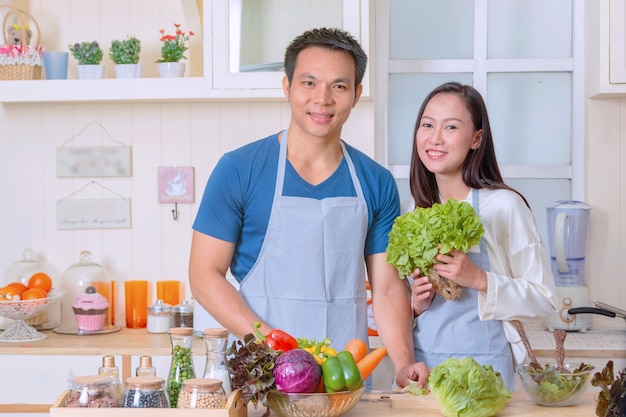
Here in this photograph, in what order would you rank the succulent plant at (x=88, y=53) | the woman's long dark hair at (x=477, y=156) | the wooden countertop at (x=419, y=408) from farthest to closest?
the succulent plant at (x=88, y=53), the woman's long dark hair at (x=477, y=156), the wooden countertop at (x=419, y=408)

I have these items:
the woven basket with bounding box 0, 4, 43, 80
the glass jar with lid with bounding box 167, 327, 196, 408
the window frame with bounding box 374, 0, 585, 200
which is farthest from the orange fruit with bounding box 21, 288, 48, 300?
the glass jar with lid with bounding box 167, 327, 196, 408

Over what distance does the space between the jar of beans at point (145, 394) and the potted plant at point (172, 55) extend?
2.00m

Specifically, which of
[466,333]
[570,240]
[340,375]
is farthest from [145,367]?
[570,240]

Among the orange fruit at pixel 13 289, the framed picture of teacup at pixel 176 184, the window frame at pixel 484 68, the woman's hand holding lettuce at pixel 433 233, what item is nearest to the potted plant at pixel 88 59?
the framed picture of teacup at pixel 176 184

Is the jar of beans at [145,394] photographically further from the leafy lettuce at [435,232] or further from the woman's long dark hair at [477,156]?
the woman's long dark hair at [477,156]

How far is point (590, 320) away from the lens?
3457 mm

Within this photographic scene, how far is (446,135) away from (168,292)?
1.70 m

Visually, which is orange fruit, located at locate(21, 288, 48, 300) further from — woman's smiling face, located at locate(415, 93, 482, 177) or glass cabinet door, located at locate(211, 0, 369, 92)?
woman's smiling face, located at locate(415, 93, 482, 177)

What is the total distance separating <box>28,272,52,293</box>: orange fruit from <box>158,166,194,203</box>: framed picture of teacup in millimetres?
564

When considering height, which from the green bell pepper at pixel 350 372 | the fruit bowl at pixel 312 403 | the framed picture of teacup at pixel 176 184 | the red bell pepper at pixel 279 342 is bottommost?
the fruit bowl at pixel 312 403

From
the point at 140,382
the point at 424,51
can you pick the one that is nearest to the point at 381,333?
the point at 140,382

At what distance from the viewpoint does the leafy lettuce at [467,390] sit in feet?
5.83

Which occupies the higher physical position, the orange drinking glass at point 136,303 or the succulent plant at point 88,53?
the succulent plant at point 88,53

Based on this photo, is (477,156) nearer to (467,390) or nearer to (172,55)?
(467,390)
